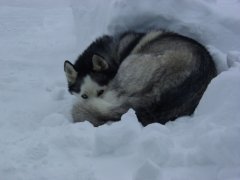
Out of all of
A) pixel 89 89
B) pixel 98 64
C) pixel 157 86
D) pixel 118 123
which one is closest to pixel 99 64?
pixel 98 64

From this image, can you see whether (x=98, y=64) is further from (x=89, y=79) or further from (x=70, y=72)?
(x=70, y=72)

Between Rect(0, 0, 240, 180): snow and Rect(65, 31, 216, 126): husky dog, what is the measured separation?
0.22 m

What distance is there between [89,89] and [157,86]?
39.2 inches

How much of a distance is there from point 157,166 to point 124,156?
45 centimetres

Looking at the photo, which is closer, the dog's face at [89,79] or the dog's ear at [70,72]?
the dog's face at [89,79]

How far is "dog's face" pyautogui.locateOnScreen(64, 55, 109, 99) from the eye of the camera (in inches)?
215

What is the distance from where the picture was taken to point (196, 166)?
129 inches

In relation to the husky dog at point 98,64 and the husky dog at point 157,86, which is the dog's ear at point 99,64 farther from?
the husky dog at point 157,86

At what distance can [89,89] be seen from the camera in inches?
216

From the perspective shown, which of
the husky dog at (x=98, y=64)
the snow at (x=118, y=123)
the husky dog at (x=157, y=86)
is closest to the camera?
the snow at (x=118, y=123)

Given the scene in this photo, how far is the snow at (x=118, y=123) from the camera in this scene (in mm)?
3307

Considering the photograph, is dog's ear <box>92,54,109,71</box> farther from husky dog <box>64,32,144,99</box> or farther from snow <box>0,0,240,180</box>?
snow <box>0,0,240,180</box>

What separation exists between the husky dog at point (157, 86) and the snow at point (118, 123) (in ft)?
0.71

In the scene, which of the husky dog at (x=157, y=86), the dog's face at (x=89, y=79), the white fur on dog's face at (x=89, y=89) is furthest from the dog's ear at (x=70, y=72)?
the husky dog at (x=157, y=86)
